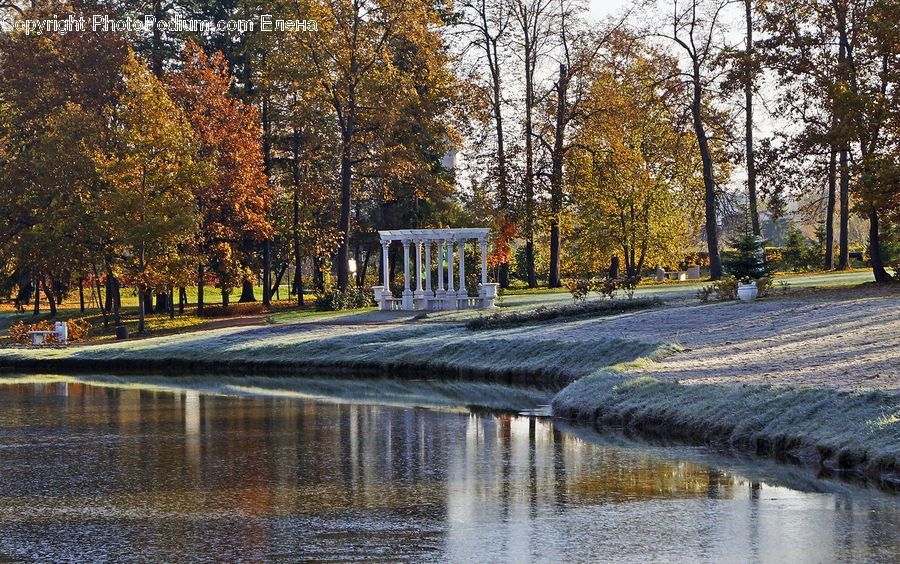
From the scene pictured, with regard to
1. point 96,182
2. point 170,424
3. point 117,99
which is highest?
point 117,99

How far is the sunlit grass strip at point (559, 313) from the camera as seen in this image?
34.3 m

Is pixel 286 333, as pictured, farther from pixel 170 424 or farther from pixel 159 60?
pixel 159 60

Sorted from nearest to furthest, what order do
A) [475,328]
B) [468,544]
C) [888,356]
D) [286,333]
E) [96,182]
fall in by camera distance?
1. [468,544]
2. [888,356]
3. [475,328]
4. [286,333]
5. [96,182]

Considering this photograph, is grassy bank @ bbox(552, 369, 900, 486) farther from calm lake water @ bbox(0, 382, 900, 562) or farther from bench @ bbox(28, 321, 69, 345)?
bench @ bbox(28, 321, 69, 345)

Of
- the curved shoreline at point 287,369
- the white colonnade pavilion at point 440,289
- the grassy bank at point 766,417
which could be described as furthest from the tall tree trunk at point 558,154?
the grassy bank at point 766,417

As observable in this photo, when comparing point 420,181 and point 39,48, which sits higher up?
point 39,48

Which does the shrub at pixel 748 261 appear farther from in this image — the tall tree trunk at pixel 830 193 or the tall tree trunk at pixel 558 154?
the tall tree trunk at pixel 558 154

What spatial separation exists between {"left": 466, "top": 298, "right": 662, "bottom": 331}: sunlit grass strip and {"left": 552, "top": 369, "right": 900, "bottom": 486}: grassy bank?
13.9 metres

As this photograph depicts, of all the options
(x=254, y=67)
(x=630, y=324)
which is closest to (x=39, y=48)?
(x=254, y=67)

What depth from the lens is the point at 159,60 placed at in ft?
184

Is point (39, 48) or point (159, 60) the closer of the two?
point (39, 48)

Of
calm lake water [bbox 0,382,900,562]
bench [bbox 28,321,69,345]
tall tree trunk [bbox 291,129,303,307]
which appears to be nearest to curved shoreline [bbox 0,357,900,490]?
calm lake water [bbox 0,382,900,562]

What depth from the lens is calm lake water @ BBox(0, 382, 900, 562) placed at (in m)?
9.60

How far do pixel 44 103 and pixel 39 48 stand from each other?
2.89 metres
